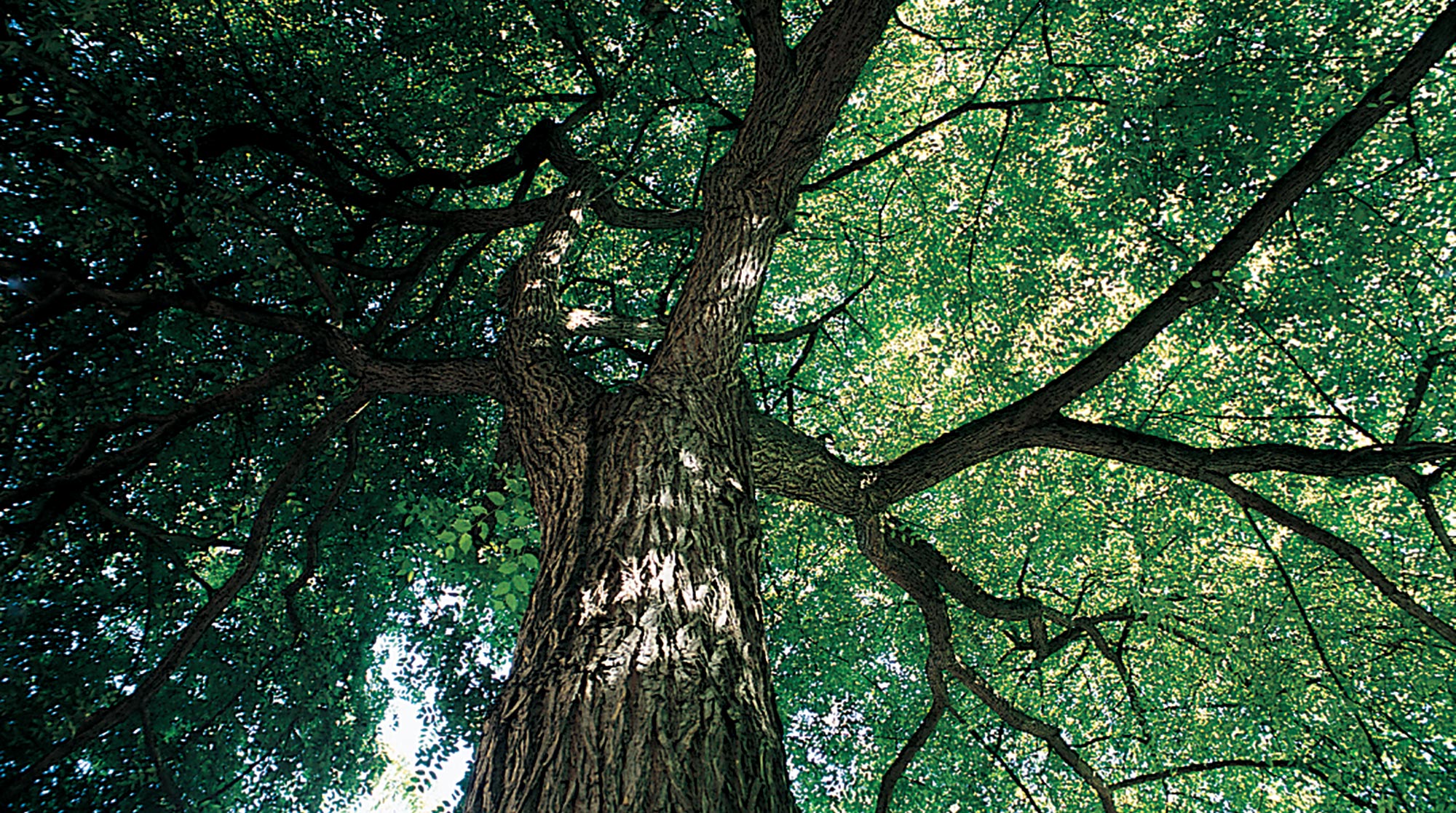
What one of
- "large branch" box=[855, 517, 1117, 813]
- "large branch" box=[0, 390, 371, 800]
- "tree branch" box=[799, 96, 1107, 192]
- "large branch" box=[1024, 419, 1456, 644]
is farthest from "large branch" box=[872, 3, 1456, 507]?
"large branch" box=[0, 390, 371, 800]

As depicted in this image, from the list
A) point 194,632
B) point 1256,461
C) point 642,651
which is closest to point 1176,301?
point 1256,461

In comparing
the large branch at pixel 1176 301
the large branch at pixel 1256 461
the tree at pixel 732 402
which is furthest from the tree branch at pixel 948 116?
the large branch at pixel 1256 461

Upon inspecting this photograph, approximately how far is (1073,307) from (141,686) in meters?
8.34

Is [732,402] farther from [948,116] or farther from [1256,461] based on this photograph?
[948,116]

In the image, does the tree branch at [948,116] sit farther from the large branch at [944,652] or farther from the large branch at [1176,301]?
the large branch at [944,652]

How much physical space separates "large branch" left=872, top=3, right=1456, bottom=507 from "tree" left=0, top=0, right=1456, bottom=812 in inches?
1.4

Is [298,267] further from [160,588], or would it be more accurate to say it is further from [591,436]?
[591,436]

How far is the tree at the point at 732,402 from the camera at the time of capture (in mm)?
3873

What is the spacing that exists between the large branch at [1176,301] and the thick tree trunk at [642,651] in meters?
2.41

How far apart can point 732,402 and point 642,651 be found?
6.08ft

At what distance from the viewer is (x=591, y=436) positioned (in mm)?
3627

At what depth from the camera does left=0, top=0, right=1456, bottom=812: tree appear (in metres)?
3.87

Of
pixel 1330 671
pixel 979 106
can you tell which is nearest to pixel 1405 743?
pixel 1330 671

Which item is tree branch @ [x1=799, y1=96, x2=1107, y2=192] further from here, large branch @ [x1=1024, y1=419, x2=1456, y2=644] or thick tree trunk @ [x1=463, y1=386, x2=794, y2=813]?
thick tree trunk @ [x1=463, y1=386, x2=794, y2=813]
